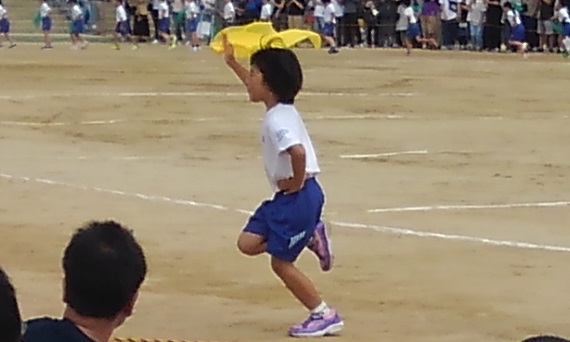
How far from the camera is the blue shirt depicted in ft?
13.6

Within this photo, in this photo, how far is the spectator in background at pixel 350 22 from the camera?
152 feet

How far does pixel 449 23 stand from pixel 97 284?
41331 mm

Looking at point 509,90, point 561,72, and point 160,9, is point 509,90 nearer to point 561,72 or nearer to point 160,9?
point 561,72

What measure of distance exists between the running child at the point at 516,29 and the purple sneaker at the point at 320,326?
32394 mm

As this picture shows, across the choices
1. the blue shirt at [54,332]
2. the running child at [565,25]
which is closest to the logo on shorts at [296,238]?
the blue shirt at [54,332]

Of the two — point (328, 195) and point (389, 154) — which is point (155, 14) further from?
point (328, 195)

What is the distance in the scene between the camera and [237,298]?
397 inches

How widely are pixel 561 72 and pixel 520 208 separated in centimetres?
1997

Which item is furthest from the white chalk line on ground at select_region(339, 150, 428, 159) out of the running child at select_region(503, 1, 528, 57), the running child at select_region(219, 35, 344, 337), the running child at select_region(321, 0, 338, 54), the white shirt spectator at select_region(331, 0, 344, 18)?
the white shirt spectator at select_region(331, 0, 344, 18)

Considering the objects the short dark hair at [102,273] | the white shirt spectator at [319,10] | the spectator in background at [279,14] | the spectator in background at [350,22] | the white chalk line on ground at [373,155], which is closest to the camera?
the short dark hair at [102,273]

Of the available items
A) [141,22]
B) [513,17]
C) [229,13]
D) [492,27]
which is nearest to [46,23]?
[229,13]

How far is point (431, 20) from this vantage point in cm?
4428

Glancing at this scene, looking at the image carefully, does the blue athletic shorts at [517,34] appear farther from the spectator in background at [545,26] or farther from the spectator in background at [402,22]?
the spectator in background at [402,22]

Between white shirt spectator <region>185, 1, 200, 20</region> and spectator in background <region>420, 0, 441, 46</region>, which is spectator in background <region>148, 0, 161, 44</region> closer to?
white shirt spectator <region>185, 1, 200, 20</region>
